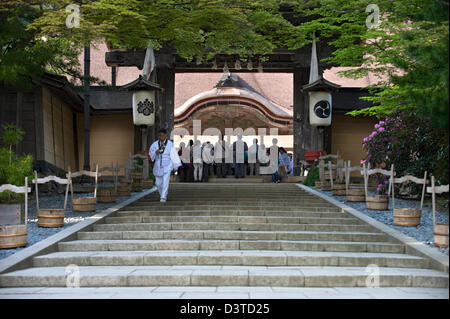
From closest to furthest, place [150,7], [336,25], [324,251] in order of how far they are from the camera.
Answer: [324,251] → [150,7] → [336,25]

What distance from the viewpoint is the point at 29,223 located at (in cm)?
985

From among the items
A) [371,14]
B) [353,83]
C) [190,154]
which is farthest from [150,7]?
[353,83]

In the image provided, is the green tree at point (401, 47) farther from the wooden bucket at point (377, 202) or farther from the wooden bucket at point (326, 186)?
the wooden bucket at point (326, 186)

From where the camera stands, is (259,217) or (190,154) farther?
(190,154)

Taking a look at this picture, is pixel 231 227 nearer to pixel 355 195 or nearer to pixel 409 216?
pixel 409 216

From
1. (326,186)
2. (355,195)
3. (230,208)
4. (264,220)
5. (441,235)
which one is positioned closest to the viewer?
(441,235)

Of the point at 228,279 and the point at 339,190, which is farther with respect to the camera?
the point at 339,190

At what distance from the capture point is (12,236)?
768cm

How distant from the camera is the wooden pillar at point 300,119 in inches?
720

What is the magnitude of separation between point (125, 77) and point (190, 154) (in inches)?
513

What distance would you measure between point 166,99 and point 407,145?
9.19 m

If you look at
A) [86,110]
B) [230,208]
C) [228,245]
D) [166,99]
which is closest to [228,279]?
[228,245]

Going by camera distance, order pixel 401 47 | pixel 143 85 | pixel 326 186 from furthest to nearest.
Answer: pixel 143 85 → pixel 326 186 → pixel 401 47

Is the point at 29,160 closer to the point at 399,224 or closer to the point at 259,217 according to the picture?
the point at 259,217
